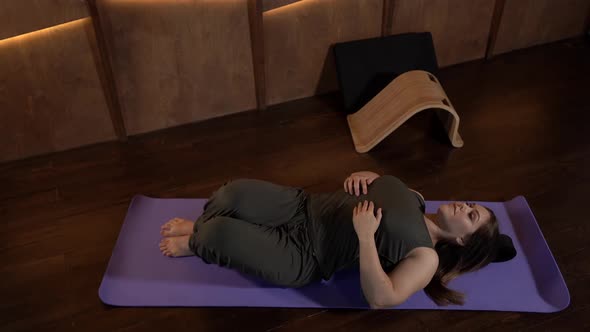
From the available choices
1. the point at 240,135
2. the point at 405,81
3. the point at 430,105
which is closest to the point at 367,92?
the point at 405,81

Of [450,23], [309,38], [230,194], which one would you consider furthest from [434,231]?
[450,23]

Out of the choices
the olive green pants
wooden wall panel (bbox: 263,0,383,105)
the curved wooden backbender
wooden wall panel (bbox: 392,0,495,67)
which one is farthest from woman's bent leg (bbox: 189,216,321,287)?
wooden wall panel (bbox: 392,0,495,67)

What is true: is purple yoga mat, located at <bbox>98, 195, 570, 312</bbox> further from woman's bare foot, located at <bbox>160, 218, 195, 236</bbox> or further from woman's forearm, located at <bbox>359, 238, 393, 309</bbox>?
woman's forearm, located at <bbox>359, 238, 393, 309</bbox>

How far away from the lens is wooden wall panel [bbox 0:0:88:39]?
86.6 inches

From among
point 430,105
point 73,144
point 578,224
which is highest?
point 430,105

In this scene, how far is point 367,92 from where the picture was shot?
297 centimetres

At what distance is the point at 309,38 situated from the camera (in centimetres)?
293

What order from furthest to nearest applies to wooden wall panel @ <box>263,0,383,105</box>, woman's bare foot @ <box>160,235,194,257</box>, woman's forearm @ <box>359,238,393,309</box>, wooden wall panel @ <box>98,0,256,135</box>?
1. wooden wall panel @ <box>263,0,383,105</box>
2. wooden wall panel @ <box>98,0,256,135</box>
3. woman's bare foot @ <box>160,235,194,257</box>
4. woman's forearm @ <box>359,238,393,309</box>

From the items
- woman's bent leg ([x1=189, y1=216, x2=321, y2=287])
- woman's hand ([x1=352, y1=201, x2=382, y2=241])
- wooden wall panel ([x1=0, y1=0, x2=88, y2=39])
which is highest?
wooden wall panel ([x1=0, y1=0, x2=88, y2=39])

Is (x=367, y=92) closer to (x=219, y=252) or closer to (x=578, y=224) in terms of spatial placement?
(x=578, y=224)

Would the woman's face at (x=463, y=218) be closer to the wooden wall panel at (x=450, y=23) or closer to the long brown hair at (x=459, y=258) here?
the long brown hair at (x=459, y=258)

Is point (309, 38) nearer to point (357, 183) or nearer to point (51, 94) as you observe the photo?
point (357, 183)

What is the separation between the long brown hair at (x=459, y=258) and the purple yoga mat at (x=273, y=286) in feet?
0.18

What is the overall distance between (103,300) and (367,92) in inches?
72.2
